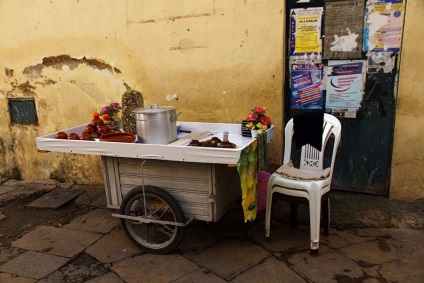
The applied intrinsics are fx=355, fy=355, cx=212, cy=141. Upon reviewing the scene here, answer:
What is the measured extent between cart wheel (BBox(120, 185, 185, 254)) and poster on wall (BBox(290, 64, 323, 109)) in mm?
2087

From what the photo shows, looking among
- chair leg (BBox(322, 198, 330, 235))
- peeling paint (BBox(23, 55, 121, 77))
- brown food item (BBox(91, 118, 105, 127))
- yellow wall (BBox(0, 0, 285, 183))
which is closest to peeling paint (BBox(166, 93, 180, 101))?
yellow wall (BBox(0, 0, 285, 183))

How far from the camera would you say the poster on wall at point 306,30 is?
4.02 metres

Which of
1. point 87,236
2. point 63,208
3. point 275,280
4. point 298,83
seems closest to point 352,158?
point 298,83

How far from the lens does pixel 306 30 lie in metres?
4.07

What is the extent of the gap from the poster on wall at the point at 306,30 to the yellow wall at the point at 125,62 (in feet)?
0.73

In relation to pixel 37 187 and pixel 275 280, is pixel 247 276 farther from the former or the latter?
pixel 37 187

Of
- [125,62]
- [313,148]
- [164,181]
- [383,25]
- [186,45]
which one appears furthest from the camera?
[125,62]

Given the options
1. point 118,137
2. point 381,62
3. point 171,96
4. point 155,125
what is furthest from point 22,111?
point 381,62

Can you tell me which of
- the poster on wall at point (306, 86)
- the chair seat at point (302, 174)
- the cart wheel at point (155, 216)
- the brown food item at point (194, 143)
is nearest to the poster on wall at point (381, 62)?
the poster on wall at point (306, 86)

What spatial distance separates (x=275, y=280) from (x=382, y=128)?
2250mm

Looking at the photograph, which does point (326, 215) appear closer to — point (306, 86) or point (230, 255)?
point (230, 255)

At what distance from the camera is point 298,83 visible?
4250 mm

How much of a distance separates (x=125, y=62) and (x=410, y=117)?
351 centimetres

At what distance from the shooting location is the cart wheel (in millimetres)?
3020
